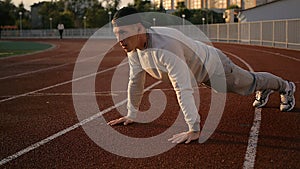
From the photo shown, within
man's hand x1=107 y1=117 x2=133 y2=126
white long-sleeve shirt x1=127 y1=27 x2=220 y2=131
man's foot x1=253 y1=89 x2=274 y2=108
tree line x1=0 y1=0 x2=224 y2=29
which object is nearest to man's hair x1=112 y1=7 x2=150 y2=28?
white long-sleeve shirt x1=127 y1=27 x2=220 y2=131

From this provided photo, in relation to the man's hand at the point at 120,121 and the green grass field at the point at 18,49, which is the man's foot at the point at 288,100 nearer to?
the man's hand at the point at 120,121

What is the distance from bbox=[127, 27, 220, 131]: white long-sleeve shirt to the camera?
4.68m

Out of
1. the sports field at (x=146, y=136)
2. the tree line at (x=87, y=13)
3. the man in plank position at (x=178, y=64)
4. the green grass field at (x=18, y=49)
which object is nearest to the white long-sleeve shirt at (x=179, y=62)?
the man in plank position at (x=178, y=64)

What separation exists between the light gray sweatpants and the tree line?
66.9 metres

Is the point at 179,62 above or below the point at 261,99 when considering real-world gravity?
above

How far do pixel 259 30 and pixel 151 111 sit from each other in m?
24.0

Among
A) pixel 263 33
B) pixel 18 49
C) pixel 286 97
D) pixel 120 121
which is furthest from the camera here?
pixel 18 49

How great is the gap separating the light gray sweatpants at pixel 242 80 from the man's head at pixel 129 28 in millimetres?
1295

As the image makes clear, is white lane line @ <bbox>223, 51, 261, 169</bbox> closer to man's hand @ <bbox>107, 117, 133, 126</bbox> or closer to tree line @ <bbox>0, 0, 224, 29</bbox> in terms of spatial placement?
man's hand @ <bbox>107, 117, 133, 126</bbox>

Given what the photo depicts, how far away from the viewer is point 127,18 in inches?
183

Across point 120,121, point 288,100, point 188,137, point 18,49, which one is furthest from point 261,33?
point 188,137

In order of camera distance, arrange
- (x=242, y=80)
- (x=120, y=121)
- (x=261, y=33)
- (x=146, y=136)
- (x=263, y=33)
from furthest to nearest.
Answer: (x=261, y=33) < (x=263, y=33) < (x=120, y=121) < (x=242, y=80) < (x=146, y=136)

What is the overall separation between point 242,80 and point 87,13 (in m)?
89.9

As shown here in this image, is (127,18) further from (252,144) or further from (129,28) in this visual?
(252,144)
